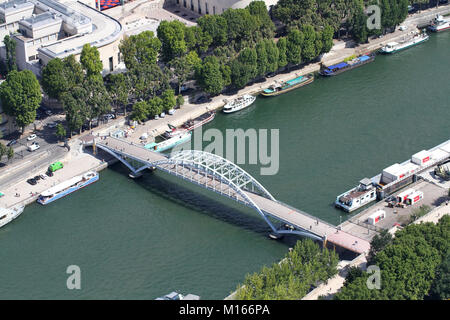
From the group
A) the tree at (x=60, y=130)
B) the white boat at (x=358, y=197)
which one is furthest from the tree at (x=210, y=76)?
the white boat at (x=358, y=197)

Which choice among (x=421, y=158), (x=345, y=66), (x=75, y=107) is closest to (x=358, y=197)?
(x=421, y=158)

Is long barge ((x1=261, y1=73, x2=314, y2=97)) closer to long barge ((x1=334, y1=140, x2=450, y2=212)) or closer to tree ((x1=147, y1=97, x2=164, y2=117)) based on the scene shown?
tree ((x1=147, y1=97, x2=164, y2=117))

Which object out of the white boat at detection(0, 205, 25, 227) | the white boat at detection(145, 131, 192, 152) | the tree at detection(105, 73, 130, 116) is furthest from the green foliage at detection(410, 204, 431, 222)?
the white boat at detection(0, 205, 25, 227)

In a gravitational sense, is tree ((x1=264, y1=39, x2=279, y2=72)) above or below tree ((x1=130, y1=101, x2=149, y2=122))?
above

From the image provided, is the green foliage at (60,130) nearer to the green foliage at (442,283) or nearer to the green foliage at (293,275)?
the green foliage at (293,275)

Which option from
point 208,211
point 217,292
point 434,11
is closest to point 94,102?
point 208,211

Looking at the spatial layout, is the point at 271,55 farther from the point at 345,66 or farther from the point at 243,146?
the point at 243,146
